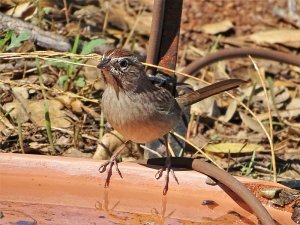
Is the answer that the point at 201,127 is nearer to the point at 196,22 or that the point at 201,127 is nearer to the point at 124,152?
the point at 124,152

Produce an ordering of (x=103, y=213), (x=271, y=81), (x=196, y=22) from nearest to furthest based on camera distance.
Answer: (x=103, y=213)
(x=271, y=81)
(x=196, y=22)

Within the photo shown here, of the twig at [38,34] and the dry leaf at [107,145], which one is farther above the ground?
the twig at [38,34]

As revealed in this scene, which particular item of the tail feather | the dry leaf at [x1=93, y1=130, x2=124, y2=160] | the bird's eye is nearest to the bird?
the bird's eye

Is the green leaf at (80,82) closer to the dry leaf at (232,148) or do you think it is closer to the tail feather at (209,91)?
the tail feather at (209,91)

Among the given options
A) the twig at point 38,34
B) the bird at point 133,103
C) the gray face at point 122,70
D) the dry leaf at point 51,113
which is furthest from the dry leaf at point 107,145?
the twig at point 38,34

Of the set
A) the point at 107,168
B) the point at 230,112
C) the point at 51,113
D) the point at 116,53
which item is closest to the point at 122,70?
the point at 116,53

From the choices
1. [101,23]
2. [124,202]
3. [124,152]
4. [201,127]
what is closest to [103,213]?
[124,202]
